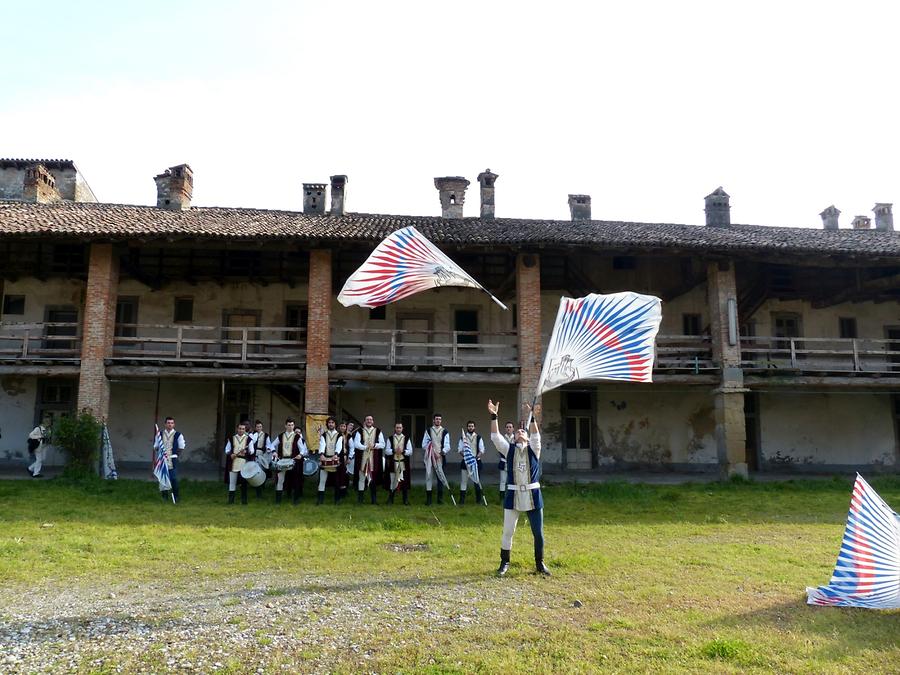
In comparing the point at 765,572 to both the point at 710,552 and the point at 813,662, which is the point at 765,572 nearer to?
the point at 710,552

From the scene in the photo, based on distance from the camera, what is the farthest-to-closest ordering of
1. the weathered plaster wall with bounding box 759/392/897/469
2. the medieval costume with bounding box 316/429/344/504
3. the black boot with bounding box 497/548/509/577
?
the weathered plaster wall with bounding box 759/392/897/469, the medieval costume with bounding box 316/429/344/504, the black boot with bounding box 497/548/509/577

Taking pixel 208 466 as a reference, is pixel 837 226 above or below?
above

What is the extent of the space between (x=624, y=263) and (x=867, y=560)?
15230mm

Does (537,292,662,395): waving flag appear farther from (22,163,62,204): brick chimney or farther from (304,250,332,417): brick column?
(22,163,62,204): brick chimney

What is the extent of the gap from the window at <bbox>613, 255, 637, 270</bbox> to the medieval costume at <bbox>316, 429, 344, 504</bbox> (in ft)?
36.9

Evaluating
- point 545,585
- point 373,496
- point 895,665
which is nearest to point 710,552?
point 545,585

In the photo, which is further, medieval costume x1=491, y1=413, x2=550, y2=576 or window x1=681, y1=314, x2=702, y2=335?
window x1=681, y1=314, x2=702, y2=335

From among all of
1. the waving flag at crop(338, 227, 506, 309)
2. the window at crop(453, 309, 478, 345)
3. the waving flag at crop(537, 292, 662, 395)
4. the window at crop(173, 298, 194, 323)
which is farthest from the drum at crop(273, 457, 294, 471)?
the window at crop(173, 298, 194, 323)

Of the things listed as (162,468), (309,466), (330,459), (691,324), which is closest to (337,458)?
(330,459)

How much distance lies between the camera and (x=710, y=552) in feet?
31.7

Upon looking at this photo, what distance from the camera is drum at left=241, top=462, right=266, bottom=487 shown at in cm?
1380

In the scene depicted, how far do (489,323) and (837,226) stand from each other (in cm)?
1525

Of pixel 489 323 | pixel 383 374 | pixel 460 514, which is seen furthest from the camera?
pixel 489 323

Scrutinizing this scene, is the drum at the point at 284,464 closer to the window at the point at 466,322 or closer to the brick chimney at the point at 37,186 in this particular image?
the window at the point at 466,322
